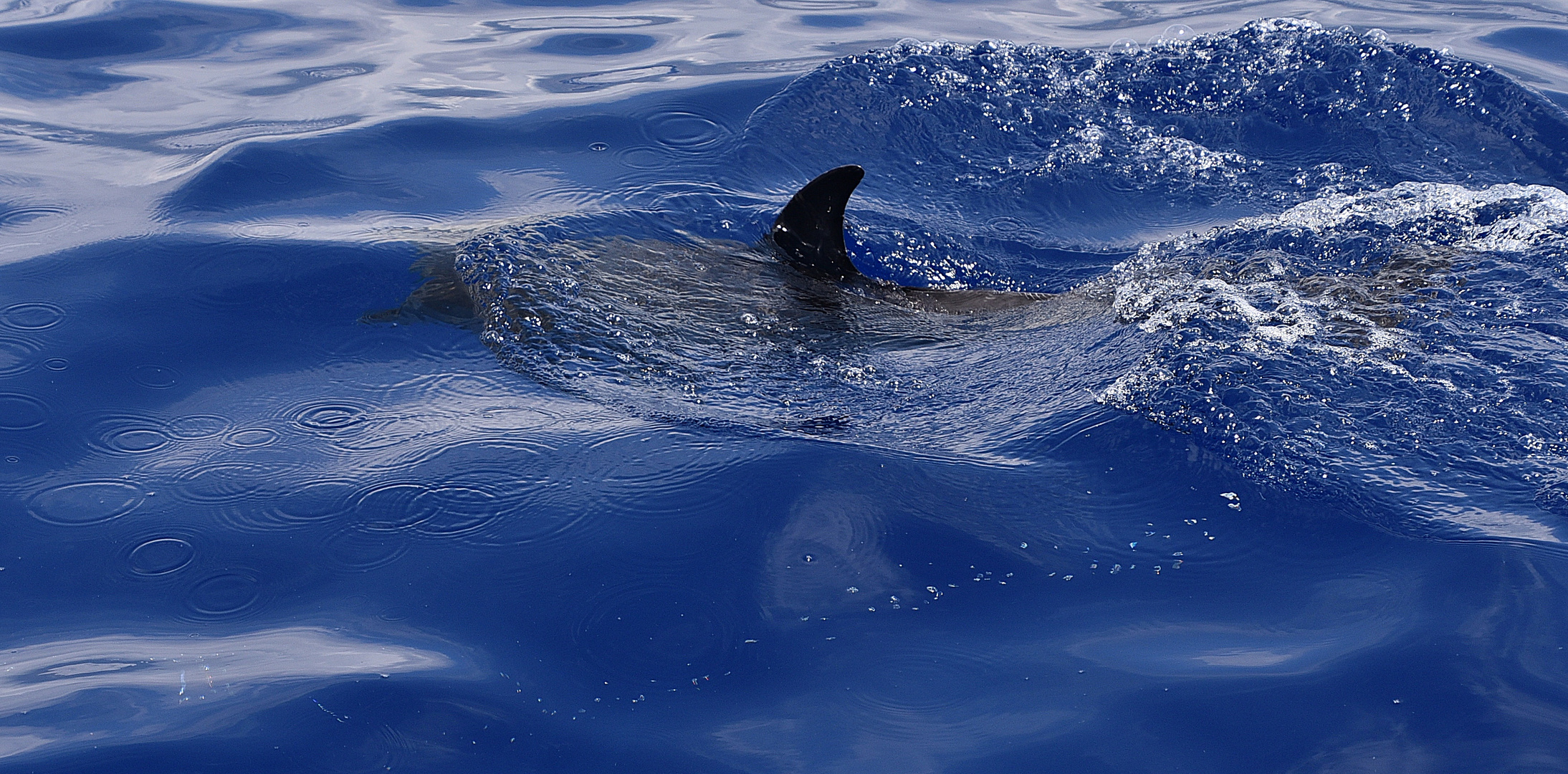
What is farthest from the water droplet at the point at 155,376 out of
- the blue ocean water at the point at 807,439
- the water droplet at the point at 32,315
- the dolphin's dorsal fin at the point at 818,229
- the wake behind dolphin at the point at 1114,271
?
the dolphin's dorsal fin at the point at 818,229

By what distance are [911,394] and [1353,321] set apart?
2.00 metres

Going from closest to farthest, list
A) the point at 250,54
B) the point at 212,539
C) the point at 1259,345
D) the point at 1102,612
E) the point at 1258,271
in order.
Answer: the point at 1102,612
the point at 212,539
the point at 1259,345
the point at 1258,271
the point at 250,54

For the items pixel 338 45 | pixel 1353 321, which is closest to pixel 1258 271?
pixel 1353 321

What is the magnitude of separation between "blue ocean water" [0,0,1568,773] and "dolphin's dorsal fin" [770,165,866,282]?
173mm

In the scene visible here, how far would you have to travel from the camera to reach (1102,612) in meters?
3.62

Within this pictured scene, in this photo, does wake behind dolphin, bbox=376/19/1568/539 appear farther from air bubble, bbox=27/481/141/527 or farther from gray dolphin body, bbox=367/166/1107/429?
air bubble, bbox=27/481/141/527

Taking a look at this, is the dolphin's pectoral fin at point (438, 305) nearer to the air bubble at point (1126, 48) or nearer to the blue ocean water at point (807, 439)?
the blue ocean water at point (807, 439)

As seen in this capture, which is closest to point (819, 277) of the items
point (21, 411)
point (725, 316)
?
point (725, 316)

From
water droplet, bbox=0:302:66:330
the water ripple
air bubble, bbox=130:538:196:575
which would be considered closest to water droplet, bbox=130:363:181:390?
the water ripple

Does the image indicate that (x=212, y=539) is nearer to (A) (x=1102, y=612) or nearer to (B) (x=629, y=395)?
(B) (x=629, y=395)

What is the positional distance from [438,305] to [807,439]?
2249 millimetres

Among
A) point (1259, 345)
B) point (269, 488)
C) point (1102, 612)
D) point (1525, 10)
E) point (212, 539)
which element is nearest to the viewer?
point (1102, 612)

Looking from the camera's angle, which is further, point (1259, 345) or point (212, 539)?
point (1259, 345)

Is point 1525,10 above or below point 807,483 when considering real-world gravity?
above
